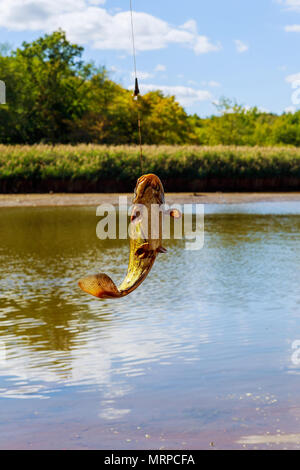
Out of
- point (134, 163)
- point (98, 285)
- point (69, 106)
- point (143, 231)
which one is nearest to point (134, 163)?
point (134, 163)

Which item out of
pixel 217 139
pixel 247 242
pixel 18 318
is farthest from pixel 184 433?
pixel 217 139

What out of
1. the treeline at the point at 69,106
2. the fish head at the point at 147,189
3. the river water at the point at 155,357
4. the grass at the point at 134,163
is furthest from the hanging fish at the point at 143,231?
the treeline at the point at 69,106

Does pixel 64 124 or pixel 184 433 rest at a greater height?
pixel 64 124

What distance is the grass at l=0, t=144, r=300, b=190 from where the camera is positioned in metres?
35.8

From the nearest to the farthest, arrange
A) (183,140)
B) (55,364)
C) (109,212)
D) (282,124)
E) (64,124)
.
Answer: (55,364) → (109,212) → (64,124) → (183,140) → (282,124)

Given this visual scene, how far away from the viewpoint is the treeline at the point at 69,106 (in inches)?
2213

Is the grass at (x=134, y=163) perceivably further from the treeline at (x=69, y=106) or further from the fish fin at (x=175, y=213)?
the fish fin at (x=175, y=213)

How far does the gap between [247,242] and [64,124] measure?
140 feet

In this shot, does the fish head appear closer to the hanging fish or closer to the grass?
the hanging fish

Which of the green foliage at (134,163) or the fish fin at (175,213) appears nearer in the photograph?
the fish fin at (175,213)

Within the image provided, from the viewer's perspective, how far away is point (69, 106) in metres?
61.2

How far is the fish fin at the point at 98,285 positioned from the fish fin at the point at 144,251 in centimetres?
36

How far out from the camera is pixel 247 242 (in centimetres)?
1789

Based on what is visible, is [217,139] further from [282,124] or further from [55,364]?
[55,364]
